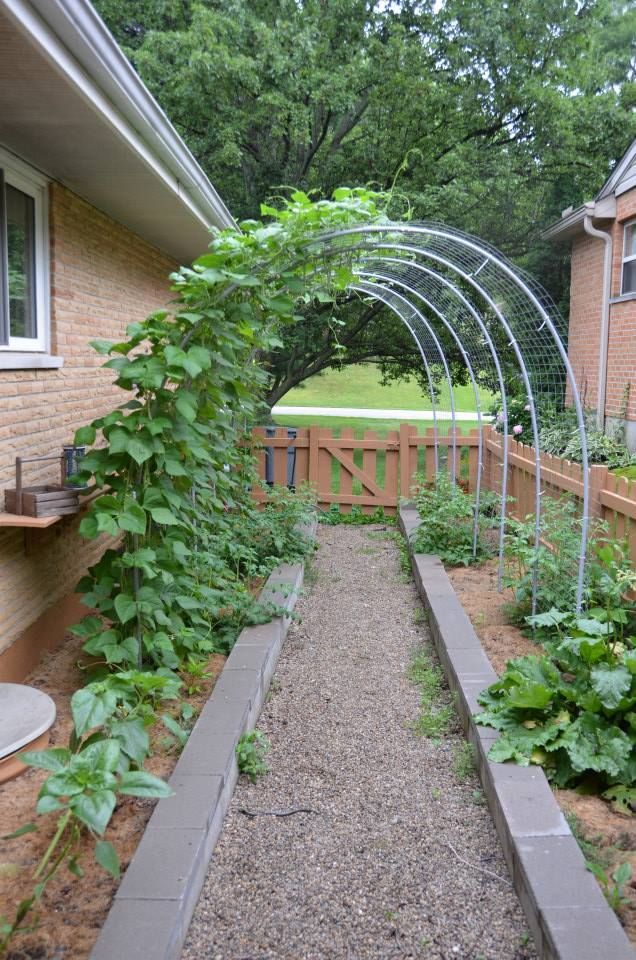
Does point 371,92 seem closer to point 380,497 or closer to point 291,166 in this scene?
point 291,166

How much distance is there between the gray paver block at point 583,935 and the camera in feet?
7.18

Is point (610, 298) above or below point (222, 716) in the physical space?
above

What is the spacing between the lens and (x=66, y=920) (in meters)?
2.39

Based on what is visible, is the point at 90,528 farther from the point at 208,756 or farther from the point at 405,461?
the point at 405,461

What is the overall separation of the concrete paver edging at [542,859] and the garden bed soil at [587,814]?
10 centimetres

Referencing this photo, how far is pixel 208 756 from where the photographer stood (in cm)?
337

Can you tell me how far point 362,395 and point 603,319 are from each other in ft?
109

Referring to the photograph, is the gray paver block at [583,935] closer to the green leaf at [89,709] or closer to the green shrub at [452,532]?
the green leaf at [89,709]

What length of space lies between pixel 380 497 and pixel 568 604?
18.1ft

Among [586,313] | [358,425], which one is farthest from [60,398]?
[358,425]

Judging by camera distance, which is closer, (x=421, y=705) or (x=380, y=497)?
(x=421, y=705)

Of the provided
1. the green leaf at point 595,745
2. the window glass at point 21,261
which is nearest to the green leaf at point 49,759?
the green leaf at point 595,745

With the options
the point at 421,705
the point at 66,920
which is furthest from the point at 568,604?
the point at 66,920

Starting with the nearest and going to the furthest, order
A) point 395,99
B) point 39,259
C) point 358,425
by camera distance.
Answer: point 39,259 → point 395,99 → point 358,425
